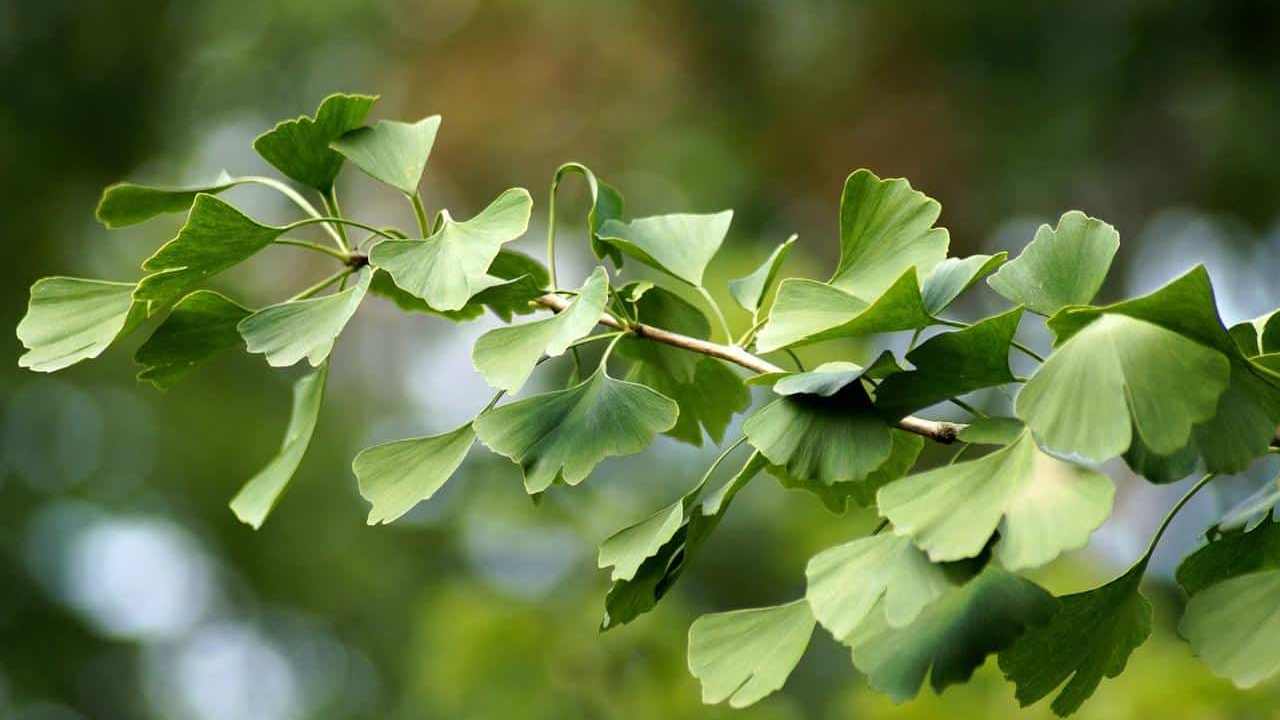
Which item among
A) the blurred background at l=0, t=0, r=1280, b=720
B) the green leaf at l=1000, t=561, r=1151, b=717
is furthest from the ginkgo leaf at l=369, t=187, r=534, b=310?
the blurred background at l=0, t=0, r=1280, b=720

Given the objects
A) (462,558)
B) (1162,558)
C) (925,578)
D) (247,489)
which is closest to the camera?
(925,578)

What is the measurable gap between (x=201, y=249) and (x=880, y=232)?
0.94ft

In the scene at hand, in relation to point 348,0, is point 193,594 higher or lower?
lower

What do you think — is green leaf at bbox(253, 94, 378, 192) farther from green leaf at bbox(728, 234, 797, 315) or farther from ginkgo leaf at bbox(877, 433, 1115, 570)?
ginkgo leaf at bbox(877, 433, 1115, 570)

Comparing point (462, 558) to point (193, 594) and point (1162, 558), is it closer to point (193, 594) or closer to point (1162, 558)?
point (193, 594)

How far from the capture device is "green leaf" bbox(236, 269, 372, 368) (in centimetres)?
54

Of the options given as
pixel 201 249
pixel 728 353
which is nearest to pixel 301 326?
pixel 201 249

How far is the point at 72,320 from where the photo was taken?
584mm

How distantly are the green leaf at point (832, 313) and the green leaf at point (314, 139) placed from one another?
0.70 feet

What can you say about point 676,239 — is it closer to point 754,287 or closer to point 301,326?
point 754,287

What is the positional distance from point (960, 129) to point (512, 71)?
4.52 feet

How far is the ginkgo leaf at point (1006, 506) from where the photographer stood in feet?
1.33

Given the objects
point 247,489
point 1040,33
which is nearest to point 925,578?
point 247,489

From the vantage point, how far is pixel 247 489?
0.65 m
